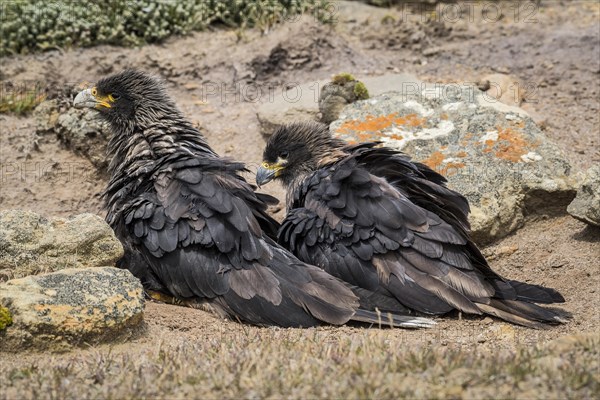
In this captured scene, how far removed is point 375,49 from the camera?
12648mm

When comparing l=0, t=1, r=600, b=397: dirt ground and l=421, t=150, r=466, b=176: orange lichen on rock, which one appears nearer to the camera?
l=0, t=1, r=600, b=397: dirt ground

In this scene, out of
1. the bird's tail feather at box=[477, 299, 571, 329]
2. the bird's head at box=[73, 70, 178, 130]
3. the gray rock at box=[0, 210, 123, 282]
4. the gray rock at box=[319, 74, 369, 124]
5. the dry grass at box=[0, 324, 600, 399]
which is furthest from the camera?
the gray rock at box=[319, 74, 369, 124]

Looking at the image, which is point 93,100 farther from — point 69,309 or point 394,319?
point 394,319

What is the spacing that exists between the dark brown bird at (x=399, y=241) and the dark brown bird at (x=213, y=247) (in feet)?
0.70

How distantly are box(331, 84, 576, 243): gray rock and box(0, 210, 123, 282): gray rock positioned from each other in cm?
332

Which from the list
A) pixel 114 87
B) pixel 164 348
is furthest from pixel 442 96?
pixel 164 348

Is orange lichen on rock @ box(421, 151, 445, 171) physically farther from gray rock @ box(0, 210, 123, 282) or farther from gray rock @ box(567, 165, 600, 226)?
gray rock @ box(0, 210, 123, 282)

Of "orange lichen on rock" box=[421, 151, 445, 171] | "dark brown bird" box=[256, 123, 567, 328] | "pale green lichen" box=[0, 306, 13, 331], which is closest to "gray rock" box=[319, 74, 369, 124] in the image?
"orange lichen on rock" box=[421, 151, 445, 171]

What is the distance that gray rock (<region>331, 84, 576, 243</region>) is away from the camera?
28.8 ft

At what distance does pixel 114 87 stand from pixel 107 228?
79.3 inches

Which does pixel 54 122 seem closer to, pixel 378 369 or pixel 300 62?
pixel 300 62

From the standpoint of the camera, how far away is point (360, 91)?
33.4 feet

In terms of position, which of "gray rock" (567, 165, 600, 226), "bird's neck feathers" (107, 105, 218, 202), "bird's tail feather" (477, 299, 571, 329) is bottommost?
A: "bird's tail feather" (477, 299, 571, 329)

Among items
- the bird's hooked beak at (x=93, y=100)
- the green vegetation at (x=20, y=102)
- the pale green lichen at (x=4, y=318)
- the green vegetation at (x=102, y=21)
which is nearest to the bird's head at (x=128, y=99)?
the bird's hooked beak at (x=93, y=100)
